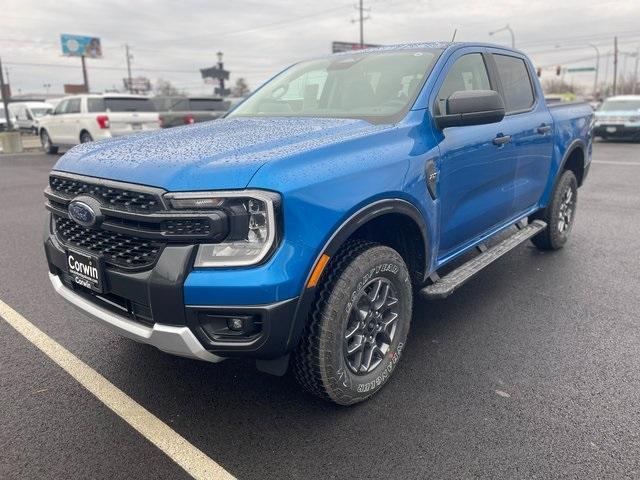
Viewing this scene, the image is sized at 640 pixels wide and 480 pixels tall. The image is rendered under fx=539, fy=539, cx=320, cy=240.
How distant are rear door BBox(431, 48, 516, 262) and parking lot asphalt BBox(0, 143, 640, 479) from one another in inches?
27.1

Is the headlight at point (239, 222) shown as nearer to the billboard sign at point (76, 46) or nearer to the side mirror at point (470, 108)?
the side mirror at point (470, 108)

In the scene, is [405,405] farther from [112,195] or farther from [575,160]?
[575,160]

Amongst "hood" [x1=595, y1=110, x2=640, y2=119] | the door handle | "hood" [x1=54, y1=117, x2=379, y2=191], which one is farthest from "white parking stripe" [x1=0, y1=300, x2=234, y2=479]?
"hood" [x1=595, y1=110, x2=640, y2=119]

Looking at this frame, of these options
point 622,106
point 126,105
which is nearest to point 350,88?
point 126,105

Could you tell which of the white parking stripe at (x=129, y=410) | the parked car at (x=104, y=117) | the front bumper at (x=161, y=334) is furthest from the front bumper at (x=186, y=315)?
the parked car at (x=104, y=117)

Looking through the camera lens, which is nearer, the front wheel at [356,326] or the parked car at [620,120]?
the front wheel at [356,326]

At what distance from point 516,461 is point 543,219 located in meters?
3.35

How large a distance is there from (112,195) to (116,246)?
0.23 metres

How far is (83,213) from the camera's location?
2518mm

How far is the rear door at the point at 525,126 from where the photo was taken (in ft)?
13.6

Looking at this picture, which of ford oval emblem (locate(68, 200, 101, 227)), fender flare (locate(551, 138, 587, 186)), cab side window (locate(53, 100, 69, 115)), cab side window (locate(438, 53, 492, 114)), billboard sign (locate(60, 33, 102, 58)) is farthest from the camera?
billboard sign (locate(60, 33, 102, 58))

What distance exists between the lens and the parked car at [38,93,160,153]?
46.6 feet

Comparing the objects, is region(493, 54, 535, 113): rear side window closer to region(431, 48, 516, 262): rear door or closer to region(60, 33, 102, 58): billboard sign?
region(431, 48, 516, 262): rear door

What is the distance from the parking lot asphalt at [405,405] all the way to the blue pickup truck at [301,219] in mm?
293
